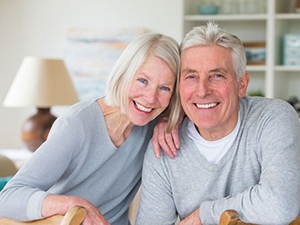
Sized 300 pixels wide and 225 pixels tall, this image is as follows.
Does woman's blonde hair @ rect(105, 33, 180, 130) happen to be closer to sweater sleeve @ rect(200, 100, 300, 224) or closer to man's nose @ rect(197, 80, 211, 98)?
man's nose @ rect(197, 80, 211, 98)

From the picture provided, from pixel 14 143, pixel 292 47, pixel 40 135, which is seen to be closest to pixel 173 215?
pixel 40 135

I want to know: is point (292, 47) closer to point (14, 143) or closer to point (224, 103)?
point (14, 143)

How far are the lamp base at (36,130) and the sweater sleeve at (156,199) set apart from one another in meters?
2.63

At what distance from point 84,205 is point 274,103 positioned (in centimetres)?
70

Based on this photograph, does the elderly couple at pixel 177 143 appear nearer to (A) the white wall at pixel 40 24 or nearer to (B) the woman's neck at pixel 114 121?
(B) the woman's neck at pixel 114 121

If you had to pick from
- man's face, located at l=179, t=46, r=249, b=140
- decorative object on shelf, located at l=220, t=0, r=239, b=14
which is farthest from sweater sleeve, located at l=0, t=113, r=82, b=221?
decorative object on shelf, located at l=220, t=0, r=239, b=14

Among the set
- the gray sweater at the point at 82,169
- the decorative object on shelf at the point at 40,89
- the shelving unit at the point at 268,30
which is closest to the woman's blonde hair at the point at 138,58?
the gray sweater at the point at 82,169

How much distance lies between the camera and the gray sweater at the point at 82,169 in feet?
7.55

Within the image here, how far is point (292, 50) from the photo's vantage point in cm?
556

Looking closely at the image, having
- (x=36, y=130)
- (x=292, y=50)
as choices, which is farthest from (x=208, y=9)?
(x=36, y=130)

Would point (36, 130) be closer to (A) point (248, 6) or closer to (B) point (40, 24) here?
(B) point (40, 24)

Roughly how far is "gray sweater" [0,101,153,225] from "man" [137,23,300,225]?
0.14 metres

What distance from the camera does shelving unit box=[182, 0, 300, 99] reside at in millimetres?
5488

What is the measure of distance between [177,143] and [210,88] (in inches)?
9.0
